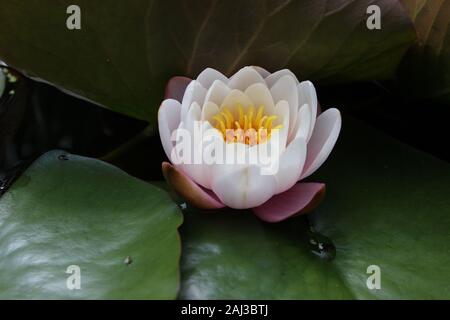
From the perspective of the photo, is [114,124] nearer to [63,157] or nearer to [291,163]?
[63,157]

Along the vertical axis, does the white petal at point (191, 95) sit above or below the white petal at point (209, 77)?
below

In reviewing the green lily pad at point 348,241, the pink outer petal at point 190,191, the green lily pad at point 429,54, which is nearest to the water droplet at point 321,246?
the green lily pad at point 348,241

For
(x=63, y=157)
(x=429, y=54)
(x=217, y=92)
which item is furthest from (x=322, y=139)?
(x=63, y=157)

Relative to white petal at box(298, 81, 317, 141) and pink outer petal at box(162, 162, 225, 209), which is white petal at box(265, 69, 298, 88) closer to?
white petal at box(298, 81, 317, 141)

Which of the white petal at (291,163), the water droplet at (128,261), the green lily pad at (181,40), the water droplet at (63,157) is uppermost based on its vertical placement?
the green lily pad at (181,40)

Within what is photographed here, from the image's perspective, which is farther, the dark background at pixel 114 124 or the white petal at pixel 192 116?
the dark background at pixel 114 124

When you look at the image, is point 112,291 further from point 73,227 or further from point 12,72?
point 12,72

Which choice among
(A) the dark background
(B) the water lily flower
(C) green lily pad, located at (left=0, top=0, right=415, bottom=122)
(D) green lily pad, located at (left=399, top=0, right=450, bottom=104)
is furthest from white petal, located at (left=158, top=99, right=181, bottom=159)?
(D) green lily pad, located at (left=399, top=0, right=450, bottom=104)

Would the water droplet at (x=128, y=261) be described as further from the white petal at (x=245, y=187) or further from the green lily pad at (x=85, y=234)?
the white petal at (x=245, y=187)
